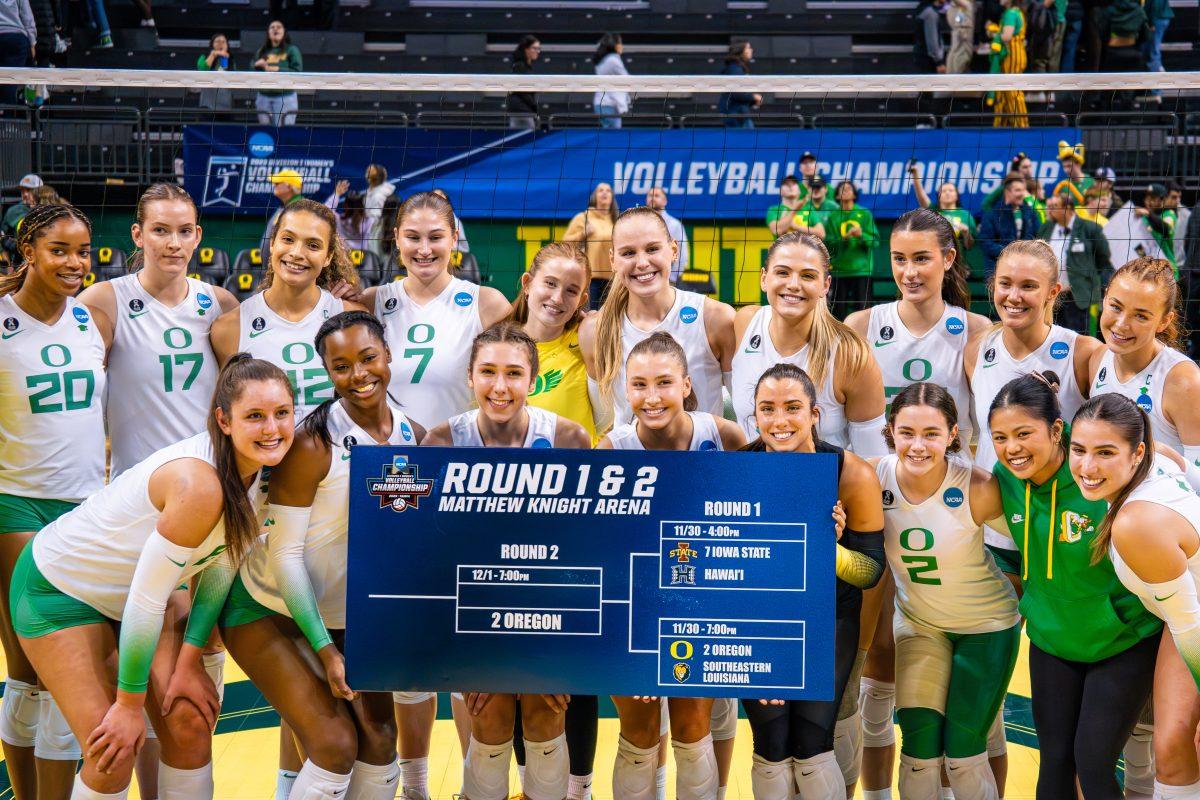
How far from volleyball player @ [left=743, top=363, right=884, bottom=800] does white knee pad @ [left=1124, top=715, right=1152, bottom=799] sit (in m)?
1.29

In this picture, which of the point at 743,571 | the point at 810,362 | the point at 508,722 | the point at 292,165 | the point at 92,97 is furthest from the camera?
the point at 92,97

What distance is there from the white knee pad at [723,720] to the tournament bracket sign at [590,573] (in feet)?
2.66

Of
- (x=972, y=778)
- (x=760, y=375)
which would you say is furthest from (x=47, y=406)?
(x=972, y=778)

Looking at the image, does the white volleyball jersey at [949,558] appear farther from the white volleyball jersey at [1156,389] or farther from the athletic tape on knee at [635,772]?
the athletic tape on knee at [635,772]

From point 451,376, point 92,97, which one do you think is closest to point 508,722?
point 451,376

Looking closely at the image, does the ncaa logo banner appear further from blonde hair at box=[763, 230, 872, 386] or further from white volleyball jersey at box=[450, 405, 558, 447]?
white volleyball jersey at box=[450, 405, 558, 447]

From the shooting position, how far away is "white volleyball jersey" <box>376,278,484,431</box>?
461 cm

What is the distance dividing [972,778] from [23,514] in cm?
356

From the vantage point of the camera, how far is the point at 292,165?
12016mm

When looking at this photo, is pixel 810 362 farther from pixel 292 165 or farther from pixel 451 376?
pixel 292 165

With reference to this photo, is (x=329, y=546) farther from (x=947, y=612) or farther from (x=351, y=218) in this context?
(x=351, y=218)

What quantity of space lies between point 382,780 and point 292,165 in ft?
30.8

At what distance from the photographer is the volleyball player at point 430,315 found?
462cm

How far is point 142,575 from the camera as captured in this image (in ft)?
11.3
